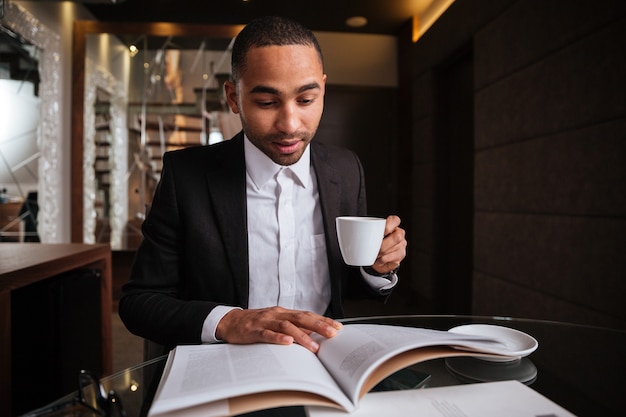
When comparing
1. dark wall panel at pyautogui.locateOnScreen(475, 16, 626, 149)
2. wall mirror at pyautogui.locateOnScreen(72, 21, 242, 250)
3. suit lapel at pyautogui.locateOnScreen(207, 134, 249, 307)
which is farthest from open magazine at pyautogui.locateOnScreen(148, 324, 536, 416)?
wall mirror at pyautogui.locateOnScreen(72, 21, 242, 250)

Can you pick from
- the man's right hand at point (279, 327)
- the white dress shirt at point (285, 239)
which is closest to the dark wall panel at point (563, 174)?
the white dress shirt at point (285, 239)

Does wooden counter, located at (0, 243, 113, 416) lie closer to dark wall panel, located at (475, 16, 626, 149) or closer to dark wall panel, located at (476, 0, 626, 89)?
dark wall panel, located at (475, 16, 626, 149)

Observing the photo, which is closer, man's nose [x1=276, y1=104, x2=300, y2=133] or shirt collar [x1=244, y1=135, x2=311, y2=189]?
man's nose [x1=276, y1=104, x2=300, y2=133]

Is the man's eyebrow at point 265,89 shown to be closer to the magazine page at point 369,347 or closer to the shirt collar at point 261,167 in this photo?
the shirt collar at point 261,167

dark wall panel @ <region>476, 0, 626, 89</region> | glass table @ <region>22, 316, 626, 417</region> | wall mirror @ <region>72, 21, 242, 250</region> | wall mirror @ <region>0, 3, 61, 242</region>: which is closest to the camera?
glass table @ <region>22, 316, 626, 417</region>

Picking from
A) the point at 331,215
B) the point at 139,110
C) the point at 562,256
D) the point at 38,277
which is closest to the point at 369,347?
the point at 331,215

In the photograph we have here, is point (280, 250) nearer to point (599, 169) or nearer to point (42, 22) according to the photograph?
point (599, 169)

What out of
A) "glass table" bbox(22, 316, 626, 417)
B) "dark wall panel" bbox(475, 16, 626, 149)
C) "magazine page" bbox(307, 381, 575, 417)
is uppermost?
"dark wall panel" bbox(475, 16, 626, 149)

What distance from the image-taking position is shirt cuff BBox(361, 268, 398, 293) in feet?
4.08

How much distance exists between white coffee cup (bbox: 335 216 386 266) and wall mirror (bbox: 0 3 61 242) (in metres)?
3.10

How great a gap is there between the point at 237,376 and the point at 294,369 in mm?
76

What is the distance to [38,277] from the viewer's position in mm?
1548

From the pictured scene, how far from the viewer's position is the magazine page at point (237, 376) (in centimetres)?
53

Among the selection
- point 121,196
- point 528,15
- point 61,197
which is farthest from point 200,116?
point 528,15
